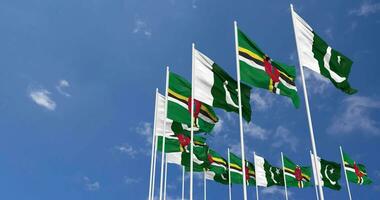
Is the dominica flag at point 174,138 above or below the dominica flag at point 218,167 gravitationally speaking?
below

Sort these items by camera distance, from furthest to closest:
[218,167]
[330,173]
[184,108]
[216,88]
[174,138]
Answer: [330,173] < [218,167] < [174,138] < [184,108] < [216,88]

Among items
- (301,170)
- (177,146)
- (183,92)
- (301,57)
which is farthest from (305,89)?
(301,170)

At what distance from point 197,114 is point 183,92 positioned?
2.25 metres

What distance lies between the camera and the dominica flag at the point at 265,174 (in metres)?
36.0

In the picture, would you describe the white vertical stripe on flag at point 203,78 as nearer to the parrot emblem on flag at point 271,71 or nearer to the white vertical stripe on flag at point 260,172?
the parrot emblem on flag at point 271,71

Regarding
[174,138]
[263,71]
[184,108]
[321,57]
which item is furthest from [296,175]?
[263,71]

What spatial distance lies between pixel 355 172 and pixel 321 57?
27.1 metres

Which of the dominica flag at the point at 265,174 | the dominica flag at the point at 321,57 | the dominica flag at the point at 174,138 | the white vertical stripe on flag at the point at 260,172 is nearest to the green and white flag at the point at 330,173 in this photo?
the dominica flag at the point at 265,174

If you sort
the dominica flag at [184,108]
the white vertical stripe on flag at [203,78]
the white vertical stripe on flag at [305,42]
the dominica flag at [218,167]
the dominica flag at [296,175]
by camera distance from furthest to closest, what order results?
the dominica flag at [296,175] < the dominica flag at [218,167] < the dominica flag at [184,108] < the white vertical stripe on flag at [203,78] < the white vertical stripe on flag at [305,42]

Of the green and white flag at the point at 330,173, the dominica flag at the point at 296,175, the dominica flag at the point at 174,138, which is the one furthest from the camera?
the dominica flag at the point at 296,175

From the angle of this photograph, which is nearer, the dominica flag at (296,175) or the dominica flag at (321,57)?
the dominica flag at (321,57)

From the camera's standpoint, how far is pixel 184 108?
72.1ft

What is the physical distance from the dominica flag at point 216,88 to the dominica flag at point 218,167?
48.2 ft

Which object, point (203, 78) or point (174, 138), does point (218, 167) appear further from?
point (203, 78)
